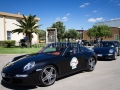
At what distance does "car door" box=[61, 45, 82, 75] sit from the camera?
5188 mm

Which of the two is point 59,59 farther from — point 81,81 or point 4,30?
point 4,30

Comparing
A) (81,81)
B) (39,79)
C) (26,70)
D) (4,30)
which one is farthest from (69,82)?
(4,30)

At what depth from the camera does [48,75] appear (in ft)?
15.3

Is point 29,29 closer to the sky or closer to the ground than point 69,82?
closer to the sky

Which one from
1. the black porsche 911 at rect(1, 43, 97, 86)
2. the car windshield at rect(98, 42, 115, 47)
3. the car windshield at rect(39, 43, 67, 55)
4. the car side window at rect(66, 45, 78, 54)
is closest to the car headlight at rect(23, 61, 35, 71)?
the black porsche 911 at rect(1, 43, 97, 86)

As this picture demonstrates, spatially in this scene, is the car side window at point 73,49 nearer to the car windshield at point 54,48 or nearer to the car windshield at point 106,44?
the car windshield at point 54,48

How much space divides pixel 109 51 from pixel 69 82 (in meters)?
5.77

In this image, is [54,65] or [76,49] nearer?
[54,65]

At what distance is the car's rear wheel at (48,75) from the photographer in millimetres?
4452

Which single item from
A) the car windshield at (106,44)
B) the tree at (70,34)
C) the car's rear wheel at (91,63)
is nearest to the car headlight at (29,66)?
the car's rear wheel at (91,63)

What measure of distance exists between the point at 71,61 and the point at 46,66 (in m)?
1.28

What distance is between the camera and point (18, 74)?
413 cm

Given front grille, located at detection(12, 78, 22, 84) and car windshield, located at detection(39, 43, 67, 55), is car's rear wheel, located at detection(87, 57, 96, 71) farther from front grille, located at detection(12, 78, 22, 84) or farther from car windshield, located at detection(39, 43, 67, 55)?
front grille, located at detection(12, 78, 22, 84)

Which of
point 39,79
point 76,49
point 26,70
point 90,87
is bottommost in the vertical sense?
point 90,87
